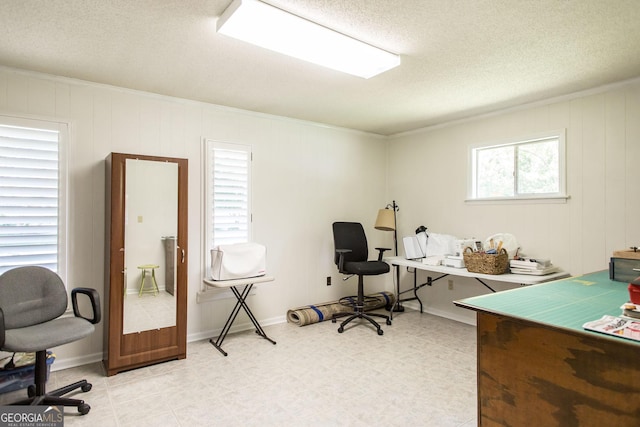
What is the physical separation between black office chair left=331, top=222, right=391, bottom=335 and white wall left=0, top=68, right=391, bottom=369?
15.4 inches

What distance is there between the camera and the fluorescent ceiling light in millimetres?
2053

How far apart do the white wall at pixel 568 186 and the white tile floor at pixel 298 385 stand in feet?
4.22

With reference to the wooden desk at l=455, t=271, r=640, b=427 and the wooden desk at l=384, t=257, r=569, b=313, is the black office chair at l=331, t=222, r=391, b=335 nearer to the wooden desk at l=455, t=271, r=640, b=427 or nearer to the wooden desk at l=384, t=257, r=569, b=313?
the wooden desk at l=384, t=257, r=569, b=313

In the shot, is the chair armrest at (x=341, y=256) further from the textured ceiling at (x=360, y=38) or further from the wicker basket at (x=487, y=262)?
the textured ceiling at (x=360, y=38)

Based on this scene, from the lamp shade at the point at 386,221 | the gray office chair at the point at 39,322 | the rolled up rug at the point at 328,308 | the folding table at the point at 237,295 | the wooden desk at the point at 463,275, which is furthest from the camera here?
the lamp shade at the point at 386,221

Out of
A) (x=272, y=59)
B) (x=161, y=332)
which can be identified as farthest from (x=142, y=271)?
(x=272, y=59)

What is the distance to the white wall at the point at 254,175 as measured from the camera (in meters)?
3.12

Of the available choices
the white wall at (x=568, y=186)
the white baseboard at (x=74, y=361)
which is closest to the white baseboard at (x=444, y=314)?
the white wall at (x=568, y=186)

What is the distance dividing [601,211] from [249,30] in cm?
335

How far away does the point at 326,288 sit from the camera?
15.6ft

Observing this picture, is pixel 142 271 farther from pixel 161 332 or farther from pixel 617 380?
pixel 617 380

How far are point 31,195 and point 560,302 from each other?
12.3 feet

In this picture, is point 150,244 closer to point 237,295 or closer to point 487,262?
point 237,295

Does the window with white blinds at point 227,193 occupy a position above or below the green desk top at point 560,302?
above
